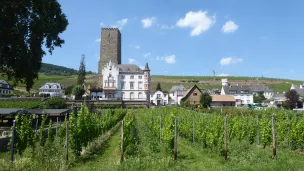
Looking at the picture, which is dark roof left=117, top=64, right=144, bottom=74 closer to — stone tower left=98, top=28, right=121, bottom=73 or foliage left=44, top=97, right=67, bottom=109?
stone tower left=98, top=28, right=121, bottom=73

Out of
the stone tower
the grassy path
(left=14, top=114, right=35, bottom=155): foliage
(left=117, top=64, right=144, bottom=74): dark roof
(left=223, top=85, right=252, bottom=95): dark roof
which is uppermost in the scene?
the stone tower

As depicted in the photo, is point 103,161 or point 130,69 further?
point 130,69

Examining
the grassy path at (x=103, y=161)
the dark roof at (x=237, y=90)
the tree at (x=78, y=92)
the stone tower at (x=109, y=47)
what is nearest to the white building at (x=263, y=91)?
the dark roof at (x=237, y=90)

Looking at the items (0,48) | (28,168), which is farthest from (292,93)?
(28,168)

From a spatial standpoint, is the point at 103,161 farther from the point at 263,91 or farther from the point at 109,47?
the point at 263,91

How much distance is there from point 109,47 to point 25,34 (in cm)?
6701

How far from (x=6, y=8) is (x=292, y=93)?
6243 cm

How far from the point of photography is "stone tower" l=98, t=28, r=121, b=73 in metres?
90.5

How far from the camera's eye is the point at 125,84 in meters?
80.3

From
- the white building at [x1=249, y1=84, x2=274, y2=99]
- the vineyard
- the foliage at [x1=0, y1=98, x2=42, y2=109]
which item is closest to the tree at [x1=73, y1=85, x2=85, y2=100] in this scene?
the foliage at [x1=0, y1=98, x2=42, y2=109]

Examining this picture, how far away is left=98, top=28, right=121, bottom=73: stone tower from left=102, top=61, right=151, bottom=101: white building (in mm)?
10378

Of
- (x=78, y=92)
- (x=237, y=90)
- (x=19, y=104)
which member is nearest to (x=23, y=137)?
(x=19, y=104)

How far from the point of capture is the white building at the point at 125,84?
261ft

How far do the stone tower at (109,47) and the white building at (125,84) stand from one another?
10.4m
